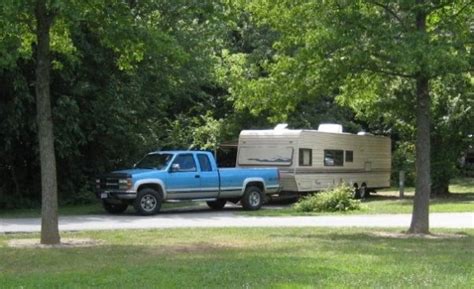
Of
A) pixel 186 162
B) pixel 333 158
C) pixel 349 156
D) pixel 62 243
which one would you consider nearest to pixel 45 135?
pixel 62 243

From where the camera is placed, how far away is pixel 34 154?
82.0ft

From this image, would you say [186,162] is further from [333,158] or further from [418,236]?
[418,236]

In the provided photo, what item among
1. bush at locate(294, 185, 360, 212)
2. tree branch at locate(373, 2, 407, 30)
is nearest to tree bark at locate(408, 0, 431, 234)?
tree branch at locate(373, 2, 407, 30)

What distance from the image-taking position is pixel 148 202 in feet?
70.6

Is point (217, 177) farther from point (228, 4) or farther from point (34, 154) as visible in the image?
A: point (228, 4)

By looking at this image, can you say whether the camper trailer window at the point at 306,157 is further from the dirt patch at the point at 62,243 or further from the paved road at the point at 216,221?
the dirt patch at the point at 62,243

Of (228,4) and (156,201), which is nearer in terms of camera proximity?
(228,4)

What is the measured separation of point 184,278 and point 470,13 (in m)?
8.96

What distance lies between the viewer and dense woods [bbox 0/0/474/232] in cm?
1324

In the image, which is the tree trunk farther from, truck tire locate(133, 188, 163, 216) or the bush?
truck tire locate(133, 188, 163, 216)

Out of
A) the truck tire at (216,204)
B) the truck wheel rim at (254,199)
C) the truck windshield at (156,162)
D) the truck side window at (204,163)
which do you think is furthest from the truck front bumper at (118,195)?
the truck wheel rim at (254,199)

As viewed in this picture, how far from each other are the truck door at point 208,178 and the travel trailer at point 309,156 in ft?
13.6

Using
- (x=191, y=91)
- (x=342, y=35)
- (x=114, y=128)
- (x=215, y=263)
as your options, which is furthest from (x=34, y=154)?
(x=215, y=263)

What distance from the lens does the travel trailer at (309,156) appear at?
1041 inches
